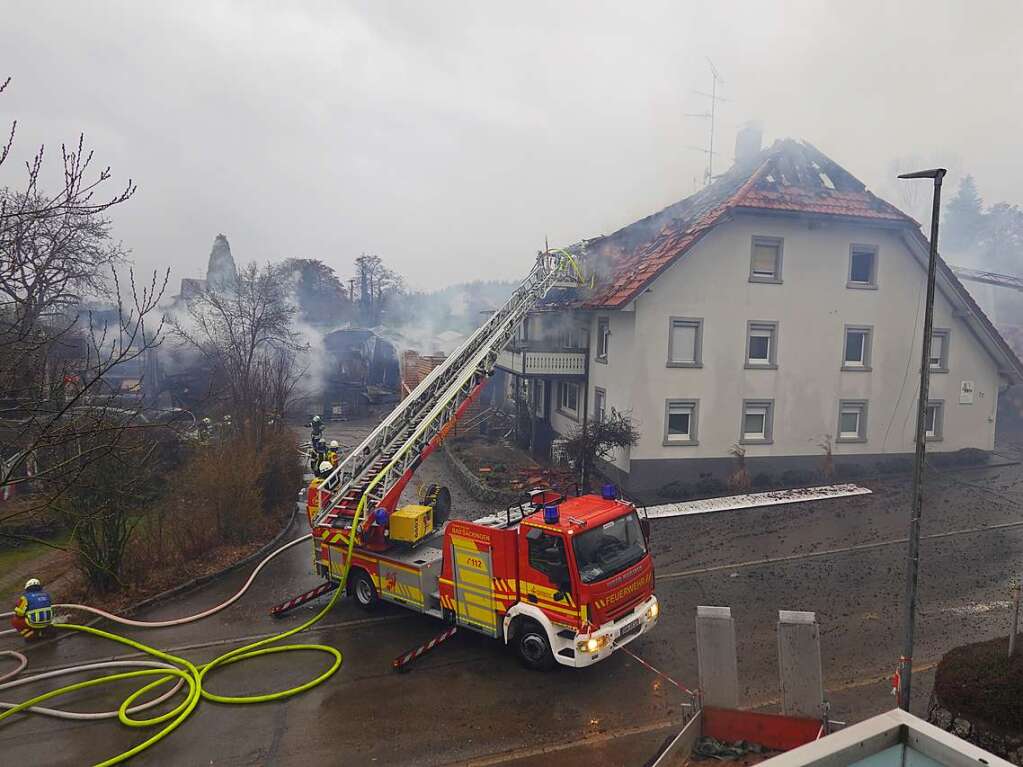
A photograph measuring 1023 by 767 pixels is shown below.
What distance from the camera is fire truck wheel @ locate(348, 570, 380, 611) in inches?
396

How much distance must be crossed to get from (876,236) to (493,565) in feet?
54.2

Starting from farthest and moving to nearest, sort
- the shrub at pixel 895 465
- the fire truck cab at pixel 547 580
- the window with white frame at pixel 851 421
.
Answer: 1. the shrub at pixel 895 465
2. the window with white frame at pixel 851 421
3. the fire truck cab at pixel 547 580

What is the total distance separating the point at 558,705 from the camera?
751 centimetres

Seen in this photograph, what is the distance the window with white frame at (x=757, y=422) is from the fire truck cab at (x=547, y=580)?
35.4 feet

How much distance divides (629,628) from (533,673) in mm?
1411

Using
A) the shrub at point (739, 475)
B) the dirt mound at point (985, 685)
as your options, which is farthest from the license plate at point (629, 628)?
the shrub at point (739, 475)

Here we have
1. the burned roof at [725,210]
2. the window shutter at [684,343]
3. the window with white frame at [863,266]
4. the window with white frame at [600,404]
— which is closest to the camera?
the burned roof at [725,210]

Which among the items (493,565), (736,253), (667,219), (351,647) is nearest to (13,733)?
(351,647)

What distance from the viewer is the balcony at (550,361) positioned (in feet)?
64.1

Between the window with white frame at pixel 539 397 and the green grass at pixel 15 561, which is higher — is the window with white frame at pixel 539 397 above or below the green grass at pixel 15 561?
above

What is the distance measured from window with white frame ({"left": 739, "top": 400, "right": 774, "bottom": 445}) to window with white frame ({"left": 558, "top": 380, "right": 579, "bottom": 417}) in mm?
5314

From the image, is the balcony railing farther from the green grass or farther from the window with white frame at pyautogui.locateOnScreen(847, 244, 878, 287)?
the green grass

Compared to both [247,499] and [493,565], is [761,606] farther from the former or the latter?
[247,499]

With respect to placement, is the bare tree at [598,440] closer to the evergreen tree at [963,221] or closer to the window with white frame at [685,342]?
the window with white frame at [685,342]
